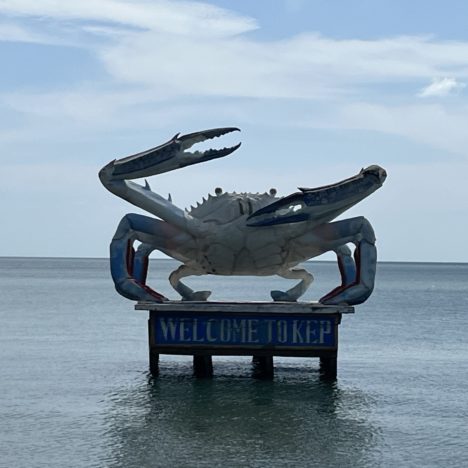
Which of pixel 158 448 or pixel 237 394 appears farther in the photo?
pixel 237 394

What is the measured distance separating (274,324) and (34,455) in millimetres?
7128

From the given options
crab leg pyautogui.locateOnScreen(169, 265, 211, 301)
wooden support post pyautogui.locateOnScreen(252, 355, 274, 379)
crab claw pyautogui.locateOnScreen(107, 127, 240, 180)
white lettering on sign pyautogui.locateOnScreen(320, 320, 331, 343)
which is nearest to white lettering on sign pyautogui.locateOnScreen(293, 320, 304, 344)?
white lettering on sign pyautogui.locateOnScreen(320, 320, 331, 343)

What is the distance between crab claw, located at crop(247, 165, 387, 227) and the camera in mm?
22516

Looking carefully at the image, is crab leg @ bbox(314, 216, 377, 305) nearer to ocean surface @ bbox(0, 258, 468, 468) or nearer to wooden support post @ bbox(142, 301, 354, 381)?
wooden support post @ bbox(142, 301, 354, 381)

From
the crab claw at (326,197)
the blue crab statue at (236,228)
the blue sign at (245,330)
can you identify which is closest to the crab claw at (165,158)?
the blue crab statue at (236,228)

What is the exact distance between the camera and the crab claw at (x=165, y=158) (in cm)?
2303

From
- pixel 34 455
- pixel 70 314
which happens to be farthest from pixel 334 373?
pixel 70 314

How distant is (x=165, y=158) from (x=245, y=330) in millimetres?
3867

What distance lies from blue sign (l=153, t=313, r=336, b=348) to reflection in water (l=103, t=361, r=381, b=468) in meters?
1.03

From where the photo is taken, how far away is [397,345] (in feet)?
132

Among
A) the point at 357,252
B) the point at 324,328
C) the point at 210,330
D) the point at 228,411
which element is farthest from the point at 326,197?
the point at 228,411

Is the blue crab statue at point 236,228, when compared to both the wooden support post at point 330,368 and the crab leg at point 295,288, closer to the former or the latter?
the crab leg at point 295,288

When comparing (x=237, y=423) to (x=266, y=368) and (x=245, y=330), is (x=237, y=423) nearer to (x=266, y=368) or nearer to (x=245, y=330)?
(x=245, y=330)

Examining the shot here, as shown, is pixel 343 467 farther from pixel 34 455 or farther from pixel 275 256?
pixel 275 256
